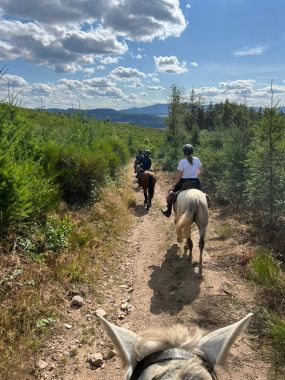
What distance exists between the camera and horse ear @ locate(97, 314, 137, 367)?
1693 mm

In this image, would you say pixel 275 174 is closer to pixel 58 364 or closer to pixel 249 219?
pixel 249 219

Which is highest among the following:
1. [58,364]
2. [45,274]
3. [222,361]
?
[222,361]

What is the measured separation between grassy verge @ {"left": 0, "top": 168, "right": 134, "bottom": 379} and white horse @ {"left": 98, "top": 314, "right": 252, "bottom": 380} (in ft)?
11.0

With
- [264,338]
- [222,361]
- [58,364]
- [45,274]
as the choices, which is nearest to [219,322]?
[264,338]

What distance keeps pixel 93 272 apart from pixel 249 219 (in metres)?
6.43

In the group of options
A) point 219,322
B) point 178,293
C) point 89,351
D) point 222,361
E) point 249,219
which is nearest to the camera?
point 222,361

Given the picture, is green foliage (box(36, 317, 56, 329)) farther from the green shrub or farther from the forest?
the green shrub

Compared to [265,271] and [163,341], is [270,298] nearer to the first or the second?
[265,271]

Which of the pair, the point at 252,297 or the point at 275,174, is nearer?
the point at 252,297

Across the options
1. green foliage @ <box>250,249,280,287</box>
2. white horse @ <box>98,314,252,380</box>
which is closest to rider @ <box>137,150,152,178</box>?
green foliage @ <box>250,249,280,287</box>

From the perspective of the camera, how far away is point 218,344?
5.69ft

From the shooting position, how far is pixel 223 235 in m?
10.3

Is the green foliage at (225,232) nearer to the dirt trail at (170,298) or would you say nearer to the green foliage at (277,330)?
the dirt trail at (170,298)

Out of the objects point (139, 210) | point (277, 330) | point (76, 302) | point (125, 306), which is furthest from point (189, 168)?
point (139, 210)
